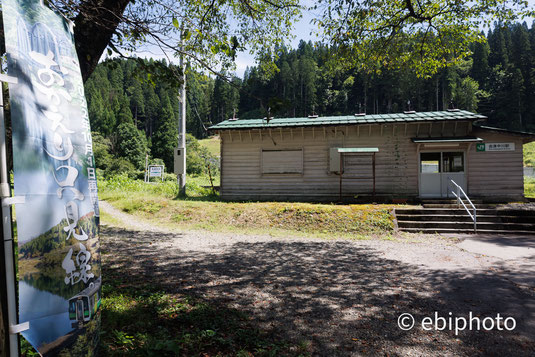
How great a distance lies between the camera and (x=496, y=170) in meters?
12.2

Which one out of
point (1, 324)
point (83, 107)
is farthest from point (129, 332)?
point (83, 107)

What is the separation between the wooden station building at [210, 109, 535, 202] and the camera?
12234mm

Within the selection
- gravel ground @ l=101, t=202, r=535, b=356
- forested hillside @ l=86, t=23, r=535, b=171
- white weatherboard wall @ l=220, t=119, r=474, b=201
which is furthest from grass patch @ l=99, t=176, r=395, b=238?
forested hillside @ l=86, t=23, r=535, b=171

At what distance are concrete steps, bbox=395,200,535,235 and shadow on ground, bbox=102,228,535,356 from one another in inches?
161

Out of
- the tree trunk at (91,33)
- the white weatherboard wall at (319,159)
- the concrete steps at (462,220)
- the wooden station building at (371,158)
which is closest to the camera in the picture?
the tree trunk at (91,33)

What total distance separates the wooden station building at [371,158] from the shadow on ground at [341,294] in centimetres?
720

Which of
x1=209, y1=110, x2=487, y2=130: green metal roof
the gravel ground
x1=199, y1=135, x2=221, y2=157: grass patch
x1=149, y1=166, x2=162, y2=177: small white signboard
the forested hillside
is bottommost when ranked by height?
the gravel ground

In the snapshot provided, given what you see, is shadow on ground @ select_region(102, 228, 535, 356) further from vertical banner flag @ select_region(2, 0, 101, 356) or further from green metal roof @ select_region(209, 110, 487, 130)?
green metal roof @ select_region(209, 110, 487, 130)

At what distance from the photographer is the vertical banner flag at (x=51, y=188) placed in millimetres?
1480

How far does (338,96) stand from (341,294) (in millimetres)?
68337

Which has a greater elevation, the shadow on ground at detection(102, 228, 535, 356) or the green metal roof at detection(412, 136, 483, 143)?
the green metal roof at detection(412, 136, 483, 143)

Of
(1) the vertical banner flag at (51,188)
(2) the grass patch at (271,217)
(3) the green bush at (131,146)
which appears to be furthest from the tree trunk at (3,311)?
(3) the green bush at (131,146)

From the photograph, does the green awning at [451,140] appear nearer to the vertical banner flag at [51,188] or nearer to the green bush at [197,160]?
the vertical banner flag at [51,188]

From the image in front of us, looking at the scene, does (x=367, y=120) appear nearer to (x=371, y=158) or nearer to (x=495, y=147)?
(x=371, y=158)
